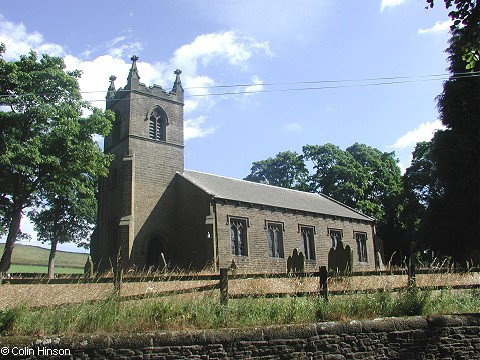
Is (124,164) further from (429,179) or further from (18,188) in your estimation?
(429,179)

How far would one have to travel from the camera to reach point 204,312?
24.6 ft

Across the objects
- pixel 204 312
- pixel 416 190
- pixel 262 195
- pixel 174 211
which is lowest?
pixel 204 312

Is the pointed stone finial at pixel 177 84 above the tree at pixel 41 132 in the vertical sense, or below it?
above

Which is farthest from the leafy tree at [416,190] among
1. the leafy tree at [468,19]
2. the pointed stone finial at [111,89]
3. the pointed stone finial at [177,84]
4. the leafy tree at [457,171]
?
the leafy tree at [468,19]

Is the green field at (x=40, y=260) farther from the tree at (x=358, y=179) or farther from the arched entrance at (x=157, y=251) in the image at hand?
the tree at (x=358, y=179)

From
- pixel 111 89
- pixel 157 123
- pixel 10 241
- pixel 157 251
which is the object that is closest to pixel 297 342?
pixel 157 251

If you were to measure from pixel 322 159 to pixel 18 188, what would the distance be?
1457 inches

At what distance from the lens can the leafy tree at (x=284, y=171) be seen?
57938mm

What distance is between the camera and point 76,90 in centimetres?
2706

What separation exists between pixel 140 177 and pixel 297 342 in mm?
22686

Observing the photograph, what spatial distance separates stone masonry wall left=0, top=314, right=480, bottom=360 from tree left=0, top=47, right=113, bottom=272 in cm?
1879

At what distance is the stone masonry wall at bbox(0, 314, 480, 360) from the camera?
6.31 m

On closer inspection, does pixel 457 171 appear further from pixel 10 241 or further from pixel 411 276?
pixel 10 241

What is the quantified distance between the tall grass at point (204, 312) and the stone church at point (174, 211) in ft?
54.9
